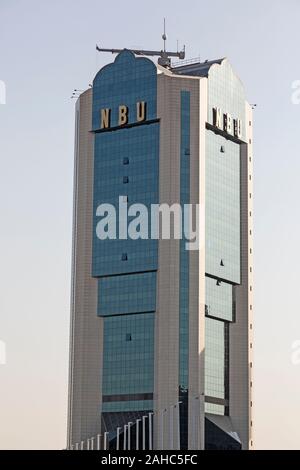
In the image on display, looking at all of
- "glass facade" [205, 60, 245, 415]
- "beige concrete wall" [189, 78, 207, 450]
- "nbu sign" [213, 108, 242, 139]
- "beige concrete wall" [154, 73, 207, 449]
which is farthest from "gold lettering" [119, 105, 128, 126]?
"nbu sign" [213, 108, 242, 139]

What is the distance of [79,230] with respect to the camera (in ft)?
608

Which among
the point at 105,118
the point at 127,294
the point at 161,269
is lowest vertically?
the point at 127,294

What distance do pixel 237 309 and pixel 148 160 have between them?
934 inches

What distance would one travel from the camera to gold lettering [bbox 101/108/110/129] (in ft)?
611

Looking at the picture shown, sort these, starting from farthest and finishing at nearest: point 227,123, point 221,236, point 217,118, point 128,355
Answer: point 227,123 → point 217,118 → point 221,236 → point 128,355

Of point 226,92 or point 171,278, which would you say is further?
point 226,92

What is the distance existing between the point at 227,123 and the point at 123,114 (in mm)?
14635

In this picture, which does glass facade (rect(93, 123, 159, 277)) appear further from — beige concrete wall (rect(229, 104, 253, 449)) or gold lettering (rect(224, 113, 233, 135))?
beige concrete wall (rect(229, 104, 253, 449))

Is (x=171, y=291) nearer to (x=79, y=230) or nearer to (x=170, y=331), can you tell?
(x=170, y=331)

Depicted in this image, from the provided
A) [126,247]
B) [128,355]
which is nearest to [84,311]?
[128,355]

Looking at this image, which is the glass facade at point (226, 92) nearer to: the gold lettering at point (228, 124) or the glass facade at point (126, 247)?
the gold lettering at point (228, 124)

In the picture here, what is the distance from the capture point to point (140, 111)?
18312 centimetres

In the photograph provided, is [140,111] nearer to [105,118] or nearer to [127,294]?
[105,118]
